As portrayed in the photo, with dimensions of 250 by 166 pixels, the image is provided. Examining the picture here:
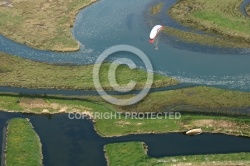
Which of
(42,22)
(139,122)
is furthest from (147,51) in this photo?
(42,22)

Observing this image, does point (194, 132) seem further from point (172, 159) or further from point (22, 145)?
point (22, 145)

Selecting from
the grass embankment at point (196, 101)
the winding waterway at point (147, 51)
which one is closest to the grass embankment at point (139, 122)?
the grass embankment at point (196, 101)

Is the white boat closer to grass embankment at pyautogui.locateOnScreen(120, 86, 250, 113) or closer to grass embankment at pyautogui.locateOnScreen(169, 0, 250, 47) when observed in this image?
grass embankment at pyautogui.locateOnScreen(120, 86, 250, 113)

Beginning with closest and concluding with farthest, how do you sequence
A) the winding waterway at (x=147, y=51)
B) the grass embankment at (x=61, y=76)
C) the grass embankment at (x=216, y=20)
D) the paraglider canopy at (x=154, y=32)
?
1. the grass embankment at (x=61, y=76)
2. the winding waterway at (x=147, y=51)
3. the paraglider canopy at (x=154, y=32)
4. the grass embankment at (x=216, y=20)

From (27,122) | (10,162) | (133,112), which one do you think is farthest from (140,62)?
(10,162)

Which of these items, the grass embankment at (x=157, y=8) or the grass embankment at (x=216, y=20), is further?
the grass embankment at (x=157, y=8)

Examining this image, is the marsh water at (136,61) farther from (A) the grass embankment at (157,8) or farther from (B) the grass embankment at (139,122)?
(A) the grass embankment at (157,8)

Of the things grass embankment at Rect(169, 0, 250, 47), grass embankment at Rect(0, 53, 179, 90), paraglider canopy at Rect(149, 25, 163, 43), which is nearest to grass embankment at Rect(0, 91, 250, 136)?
grass embankment at Rect(0, 53, 179, 90)
